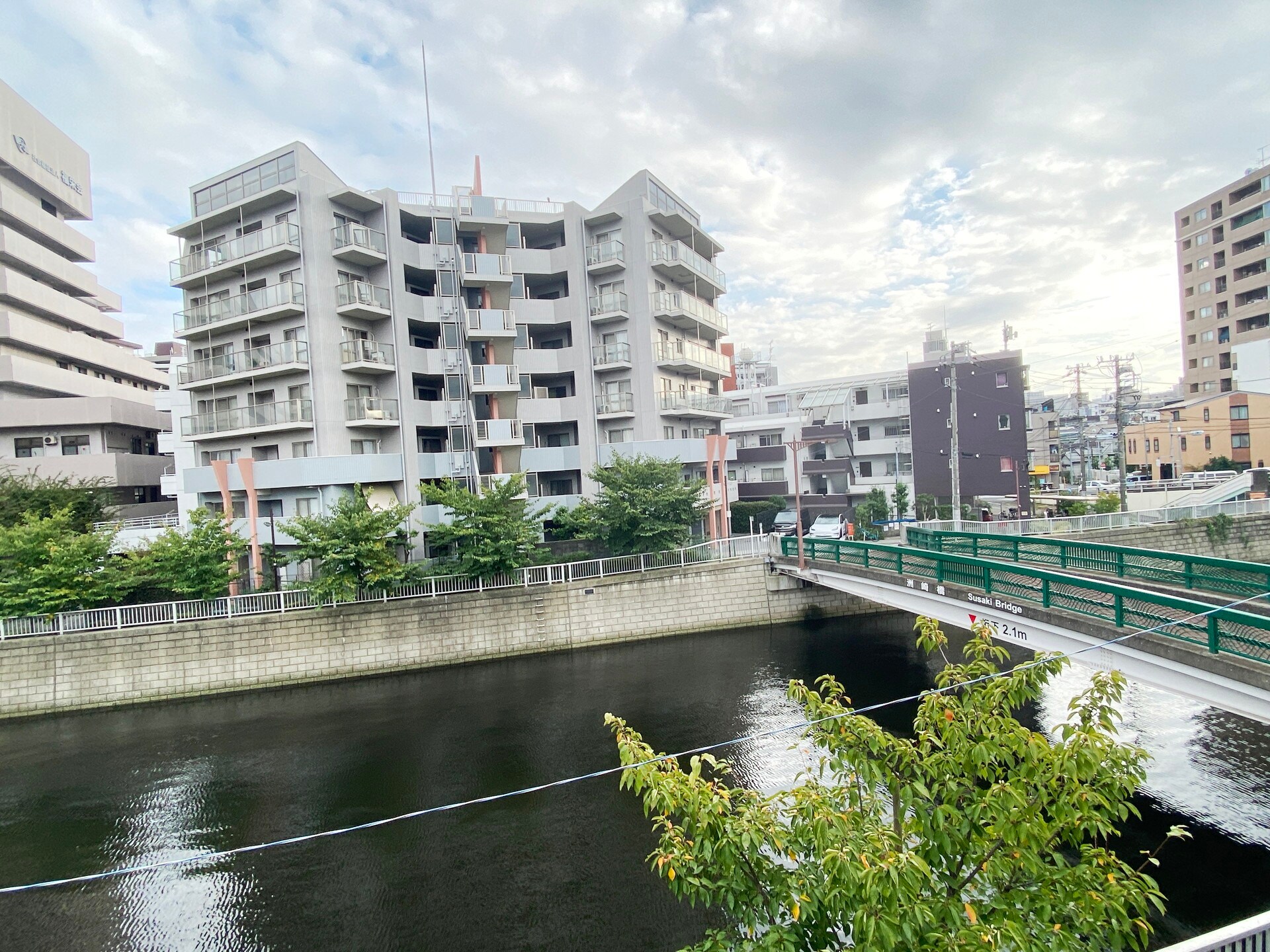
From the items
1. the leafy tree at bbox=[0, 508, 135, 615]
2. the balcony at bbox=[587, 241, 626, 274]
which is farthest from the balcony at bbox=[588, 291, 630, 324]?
the leafy tree at bbox=[0, 508, 135, 615]

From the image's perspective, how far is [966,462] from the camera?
4384 cm

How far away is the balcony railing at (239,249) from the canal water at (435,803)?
749 inches

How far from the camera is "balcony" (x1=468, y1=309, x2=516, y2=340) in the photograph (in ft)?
97.0

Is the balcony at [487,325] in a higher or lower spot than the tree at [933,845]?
higher

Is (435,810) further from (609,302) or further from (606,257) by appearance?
(606,257)

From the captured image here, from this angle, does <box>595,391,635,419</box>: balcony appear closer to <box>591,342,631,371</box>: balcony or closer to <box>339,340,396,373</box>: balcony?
<box>591,342,631,371</box>: balcony

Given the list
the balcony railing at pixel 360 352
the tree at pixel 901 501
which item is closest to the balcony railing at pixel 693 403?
the tree at pixel 901 501

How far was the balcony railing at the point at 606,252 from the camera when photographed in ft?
104

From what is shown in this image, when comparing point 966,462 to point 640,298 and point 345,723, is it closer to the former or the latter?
point 640,298

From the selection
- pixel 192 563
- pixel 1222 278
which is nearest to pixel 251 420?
pixel 192 563

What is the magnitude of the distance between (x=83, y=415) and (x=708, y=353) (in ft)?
120

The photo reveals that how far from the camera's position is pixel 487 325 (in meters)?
29.7

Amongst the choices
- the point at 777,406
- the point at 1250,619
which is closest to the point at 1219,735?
the point at 1250,619

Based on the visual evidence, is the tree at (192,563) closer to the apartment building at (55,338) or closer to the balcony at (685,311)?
the apartment building at (55,338)
